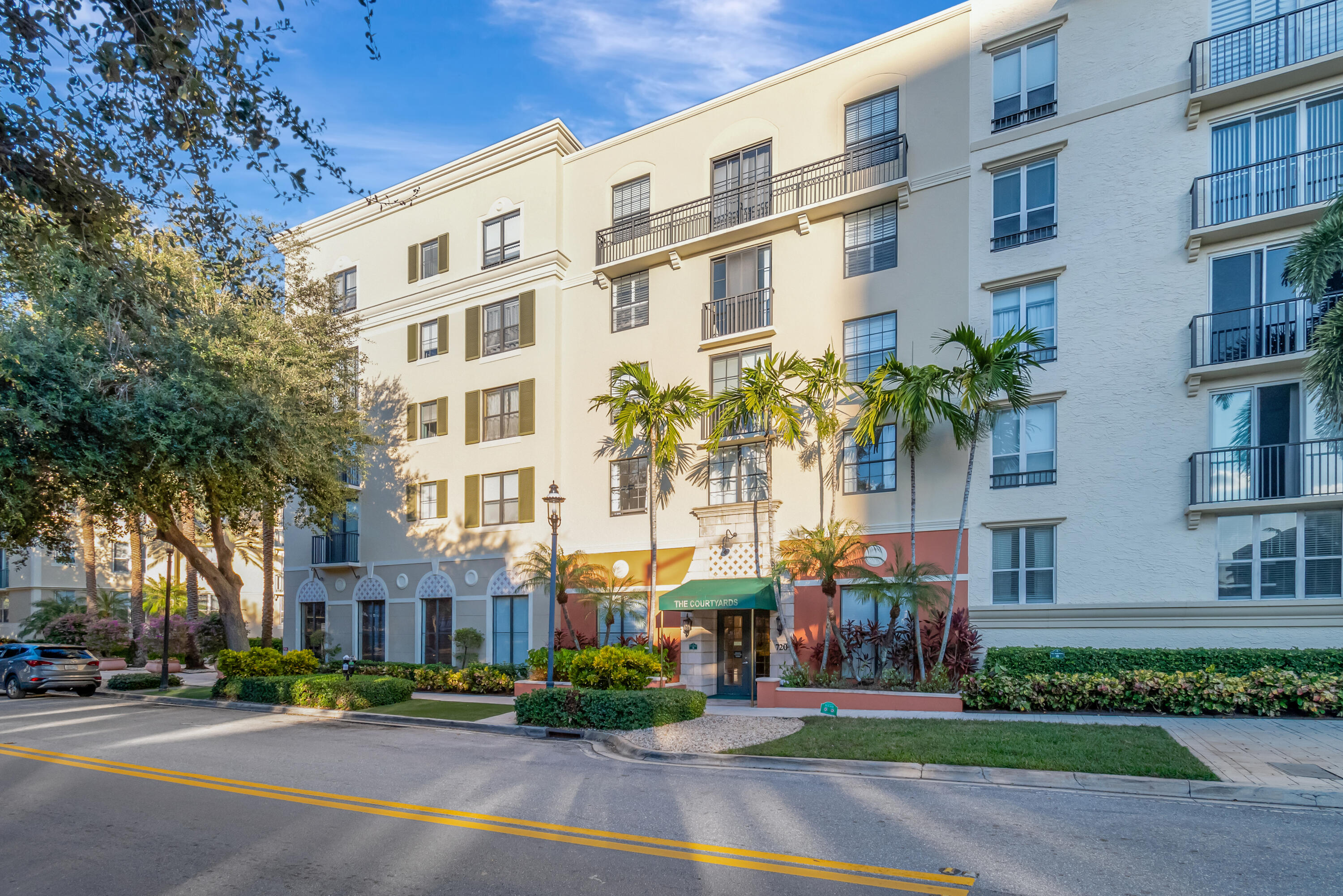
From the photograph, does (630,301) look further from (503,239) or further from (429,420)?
(429,420)

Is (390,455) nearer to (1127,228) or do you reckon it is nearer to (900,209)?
(900,209)

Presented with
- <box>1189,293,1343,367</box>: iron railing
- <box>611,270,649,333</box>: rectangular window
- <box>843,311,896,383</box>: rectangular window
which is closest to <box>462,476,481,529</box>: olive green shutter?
<box>611,270,649,333</box>: rectangular window

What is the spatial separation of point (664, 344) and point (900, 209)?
748 cm

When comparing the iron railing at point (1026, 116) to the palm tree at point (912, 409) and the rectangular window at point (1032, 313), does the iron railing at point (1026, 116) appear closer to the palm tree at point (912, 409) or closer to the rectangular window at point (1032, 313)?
the rectangular window at point (1032, 313)

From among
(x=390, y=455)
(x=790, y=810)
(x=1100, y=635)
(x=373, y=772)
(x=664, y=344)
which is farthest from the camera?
(x=390, y=455)

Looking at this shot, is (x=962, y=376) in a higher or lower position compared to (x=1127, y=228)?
lower

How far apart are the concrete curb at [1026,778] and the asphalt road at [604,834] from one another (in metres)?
0.38

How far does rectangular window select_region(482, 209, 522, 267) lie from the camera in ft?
92.5

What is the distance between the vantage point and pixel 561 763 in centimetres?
1261

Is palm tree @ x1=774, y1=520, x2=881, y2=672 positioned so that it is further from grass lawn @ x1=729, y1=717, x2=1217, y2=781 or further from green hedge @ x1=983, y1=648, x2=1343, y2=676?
grass lawn @ x1=729, y1=717, x2=1217, y2=781

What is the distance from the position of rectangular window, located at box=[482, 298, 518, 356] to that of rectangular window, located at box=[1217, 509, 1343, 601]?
65.8ft

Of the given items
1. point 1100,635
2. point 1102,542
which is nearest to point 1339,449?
point 1102,542

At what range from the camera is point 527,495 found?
26.6 m

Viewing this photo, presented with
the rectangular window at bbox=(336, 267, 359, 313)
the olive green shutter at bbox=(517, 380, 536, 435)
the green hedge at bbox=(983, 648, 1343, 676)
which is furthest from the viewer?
the rectangular window at bbox=(336, 267, 359, 313)
